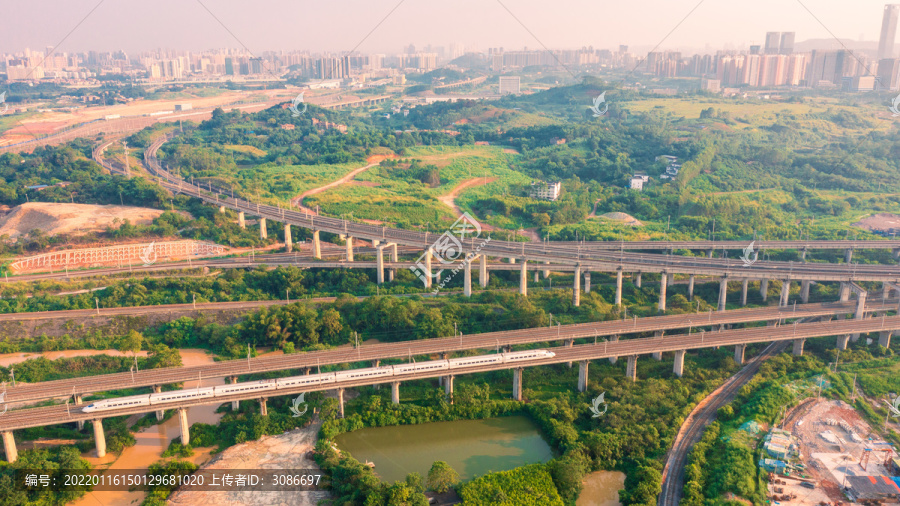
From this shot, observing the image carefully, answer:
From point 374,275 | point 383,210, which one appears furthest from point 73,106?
point 374,275

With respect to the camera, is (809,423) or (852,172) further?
(852,172)

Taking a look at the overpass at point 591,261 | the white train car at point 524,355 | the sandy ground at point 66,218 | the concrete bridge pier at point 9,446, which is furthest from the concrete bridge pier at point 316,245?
the concrete bridge pier at point 9,446

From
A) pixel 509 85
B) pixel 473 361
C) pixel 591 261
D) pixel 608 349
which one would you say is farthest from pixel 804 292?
pixel 509 85

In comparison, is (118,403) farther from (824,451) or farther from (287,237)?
(824,451)

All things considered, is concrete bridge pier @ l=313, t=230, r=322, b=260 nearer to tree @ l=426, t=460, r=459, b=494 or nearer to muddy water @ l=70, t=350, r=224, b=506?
muddy water @ l=70, t=350, r=224, b=506

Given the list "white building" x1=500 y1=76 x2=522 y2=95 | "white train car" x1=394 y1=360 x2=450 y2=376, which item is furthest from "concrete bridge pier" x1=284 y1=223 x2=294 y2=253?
"white building" x1=500 y1=76 x2=522 y2=95

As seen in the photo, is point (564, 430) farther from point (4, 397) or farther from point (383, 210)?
point (383, 210)

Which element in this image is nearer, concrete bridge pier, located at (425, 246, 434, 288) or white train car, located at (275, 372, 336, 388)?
white train car, located at (275, 372, 336, 388)
